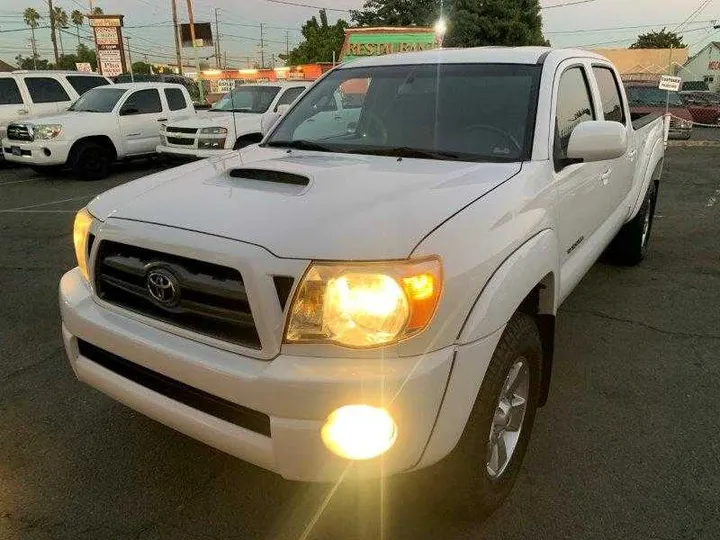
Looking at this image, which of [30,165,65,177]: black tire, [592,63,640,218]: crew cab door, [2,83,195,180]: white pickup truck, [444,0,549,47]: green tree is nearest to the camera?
[592,63,640,218]: crew cab door

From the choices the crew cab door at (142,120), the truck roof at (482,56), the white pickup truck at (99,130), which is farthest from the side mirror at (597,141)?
the crew cab door at (142,120)

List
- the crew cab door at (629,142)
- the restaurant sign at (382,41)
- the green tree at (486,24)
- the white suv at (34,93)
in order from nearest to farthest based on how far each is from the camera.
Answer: the crew cab door at (629,142) < the white suv at (34,93) < the restaurant sign at (382,41) < the green tree at (486,24)

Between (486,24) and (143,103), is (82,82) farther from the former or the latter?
(486,24)

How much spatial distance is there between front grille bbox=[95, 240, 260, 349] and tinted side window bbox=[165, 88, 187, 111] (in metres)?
10.7

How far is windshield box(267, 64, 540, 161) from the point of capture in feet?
9.10

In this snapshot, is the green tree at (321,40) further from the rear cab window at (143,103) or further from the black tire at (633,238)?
the black tire at (633,238)

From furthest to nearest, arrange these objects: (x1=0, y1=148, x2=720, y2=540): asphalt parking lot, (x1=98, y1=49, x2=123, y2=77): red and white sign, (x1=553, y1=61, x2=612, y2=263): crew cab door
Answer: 1. (x1=98, y1=49, x2=123, y2=77): red and white sign
2. (x1=553, y1=61, x2=612, y2=263): crew cab door
3. (x1=0, y1=148, x2=720, y2=540): asphalt parking lot

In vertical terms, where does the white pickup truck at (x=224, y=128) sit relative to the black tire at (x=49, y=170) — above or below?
above

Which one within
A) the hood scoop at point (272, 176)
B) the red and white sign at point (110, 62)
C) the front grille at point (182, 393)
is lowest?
the front grille at point (182, 393)

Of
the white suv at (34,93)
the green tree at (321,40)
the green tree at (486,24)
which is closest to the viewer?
the white suv at (34,93)

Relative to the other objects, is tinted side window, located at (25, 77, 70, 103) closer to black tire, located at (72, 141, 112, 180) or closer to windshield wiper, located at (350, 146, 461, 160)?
A: black tire, located at (72, 141, 112, 180)

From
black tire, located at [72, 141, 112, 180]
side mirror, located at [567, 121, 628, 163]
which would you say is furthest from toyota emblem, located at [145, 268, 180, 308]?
black tire, located at [72, 141, 112, 180]

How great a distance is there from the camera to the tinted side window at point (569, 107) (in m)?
2.79

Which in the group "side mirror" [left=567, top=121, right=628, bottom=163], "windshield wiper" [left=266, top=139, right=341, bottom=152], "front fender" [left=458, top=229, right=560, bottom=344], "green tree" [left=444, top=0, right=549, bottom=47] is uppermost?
"green tree" [left=444, top=0, right=549, bottom=47]
